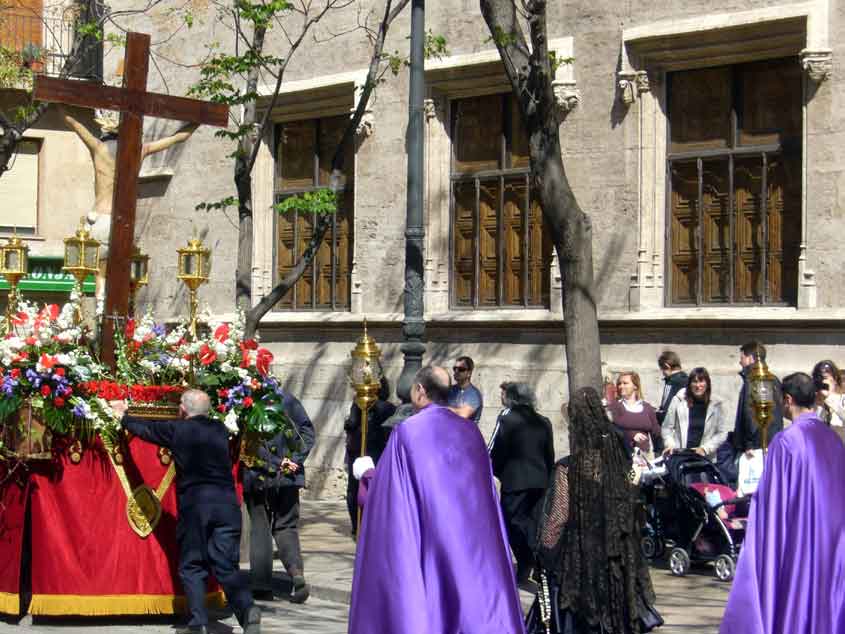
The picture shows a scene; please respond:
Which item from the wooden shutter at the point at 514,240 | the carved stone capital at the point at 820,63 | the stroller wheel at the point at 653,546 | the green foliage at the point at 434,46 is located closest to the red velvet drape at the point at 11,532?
the stroller wheel at the point at 653,546

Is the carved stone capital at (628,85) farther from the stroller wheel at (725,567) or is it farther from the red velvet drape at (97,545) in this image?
the red velvet drape at (97,545)

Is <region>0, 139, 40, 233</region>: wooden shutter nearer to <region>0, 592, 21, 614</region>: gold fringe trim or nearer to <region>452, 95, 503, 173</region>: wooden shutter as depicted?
<region>452, 95, 503, 173</region>: wooden shutter

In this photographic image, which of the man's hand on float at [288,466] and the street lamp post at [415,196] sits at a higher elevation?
the street lamp post at [415,196]

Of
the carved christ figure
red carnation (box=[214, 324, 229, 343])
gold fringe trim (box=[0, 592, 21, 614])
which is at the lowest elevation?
gold fringe trim (box=[0, 592, 21, 614])

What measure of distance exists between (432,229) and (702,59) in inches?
178

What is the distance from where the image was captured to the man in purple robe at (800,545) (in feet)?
27.6

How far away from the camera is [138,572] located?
11898mm

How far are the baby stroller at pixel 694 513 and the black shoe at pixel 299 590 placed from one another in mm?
2832

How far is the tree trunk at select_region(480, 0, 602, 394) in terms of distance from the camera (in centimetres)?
1388

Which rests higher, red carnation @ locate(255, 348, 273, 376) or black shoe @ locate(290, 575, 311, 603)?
red carnation @ locate(255, 348, 273, 376)

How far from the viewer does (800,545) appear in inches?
332

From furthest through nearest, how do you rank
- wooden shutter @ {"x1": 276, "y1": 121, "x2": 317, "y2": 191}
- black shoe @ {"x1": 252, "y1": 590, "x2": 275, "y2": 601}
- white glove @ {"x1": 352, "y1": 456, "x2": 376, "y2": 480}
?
wooden shutter @ {"x1": 276, "y1": 121, "x2": 317, "y2": 191} → black shoe @ {"x1": 252, "y1": 590, "x2": 275, "y2": 601} → white glove @ {"x1": 352, "y1": 456, "x2": 376, "y2": 480}

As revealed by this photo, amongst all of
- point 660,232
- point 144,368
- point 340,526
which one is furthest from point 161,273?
point 144,368

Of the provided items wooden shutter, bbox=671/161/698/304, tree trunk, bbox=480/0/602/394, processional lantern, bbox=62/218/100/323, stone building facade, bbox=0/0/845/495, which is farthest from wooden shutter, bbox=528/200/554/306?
processional lantern, bbox=62/218/100/323
